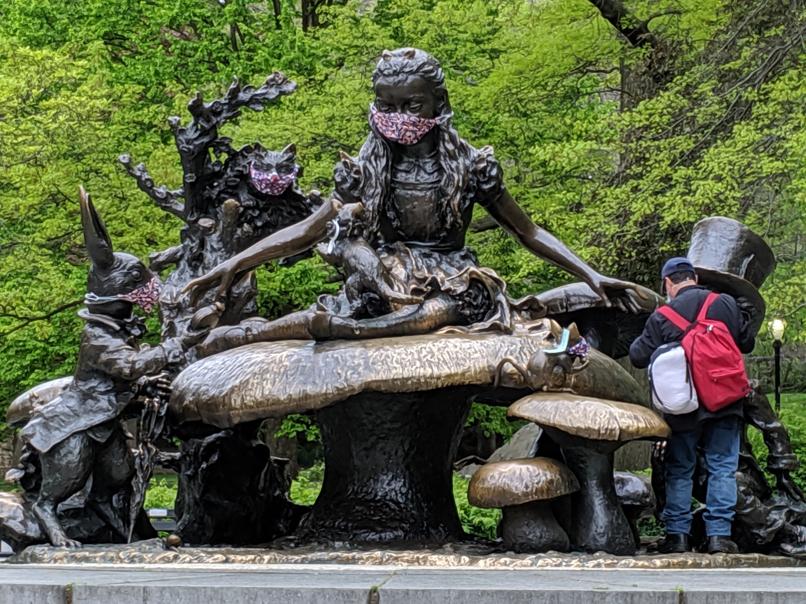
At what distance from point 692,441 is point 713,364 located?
19.9 inches

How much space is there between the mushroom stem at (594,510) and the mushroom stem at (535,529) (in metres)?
0.23

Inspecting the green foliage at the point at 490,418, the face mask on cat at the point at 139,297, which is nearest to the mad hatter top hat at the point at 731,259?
the face mask on cat at the point at 139,297

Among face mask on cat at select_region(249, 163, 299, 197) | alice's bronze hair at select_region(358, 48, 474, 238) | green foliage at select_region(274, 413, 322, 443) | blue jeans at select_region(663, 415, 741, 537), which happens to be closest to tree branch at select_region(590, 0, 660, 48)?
green foliage at select_region(274, 413, 322, 443)

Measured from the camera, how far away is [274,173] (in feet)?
33.9

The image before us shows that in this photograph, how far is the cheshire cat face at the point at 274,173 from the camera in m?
10.3

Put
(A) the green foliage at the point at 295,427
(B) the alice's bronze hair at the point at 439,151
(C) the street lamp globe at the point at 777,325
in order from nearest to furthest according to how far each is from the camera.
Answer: (B) the alice's bronze hair at the point at 439,151 < (C) the street lamp globe at the point at 777,325 < (A) the green foliage at the point at 295,427

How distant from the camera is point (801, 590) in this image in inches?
195

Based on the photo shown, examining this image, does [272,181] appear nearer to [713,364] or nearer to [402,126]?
[402,126]

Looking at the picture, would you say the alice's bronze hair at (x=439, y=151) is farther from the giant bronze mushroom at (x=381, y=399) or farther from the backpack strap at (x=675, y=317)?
the backpack strap at (x=675, y=317)

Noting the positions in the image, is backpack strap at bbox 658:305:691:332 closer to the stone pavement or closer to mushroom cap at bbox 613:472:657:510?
mushroom cap at bbox 613:472:657:510

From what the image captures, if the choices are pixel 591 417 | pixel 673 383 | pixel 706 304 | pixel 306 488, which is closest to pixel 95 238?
pixel 591 417

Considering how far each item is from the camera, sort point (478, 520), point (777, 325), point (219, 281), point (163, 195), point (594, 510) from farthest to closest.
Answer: point (777, 325), point (478, 520), point (163, 195), point (219, 281), point (594, 510)

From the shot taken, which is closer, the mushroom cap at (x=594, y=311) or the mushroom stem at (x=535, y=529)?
the mushroom stem at (x=535, y=529)

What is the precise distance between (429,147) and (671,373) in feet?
6.73
